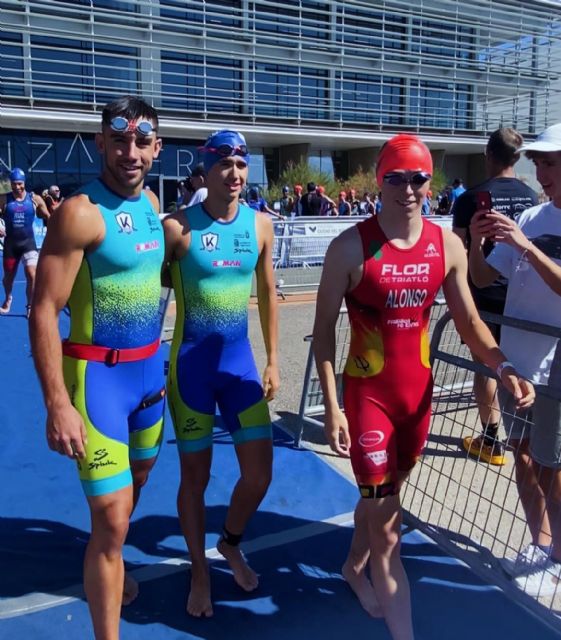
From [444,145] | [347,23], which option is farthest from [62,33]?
[444,145]

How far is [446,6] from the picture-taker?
113 feet

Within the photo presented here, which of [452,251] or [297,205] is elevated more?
A: [297,205]

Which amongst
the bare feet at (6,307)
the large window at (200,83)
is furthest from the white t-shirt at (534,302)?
the large window at (200,83)

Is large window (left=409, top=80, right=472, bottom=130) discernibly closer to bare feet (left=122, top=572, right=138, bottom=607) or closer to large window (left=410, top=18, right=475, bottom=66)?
large window (left=410, top=18, right=475, bottom=66)

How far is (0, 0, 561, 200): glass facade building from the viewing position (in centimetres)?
2544

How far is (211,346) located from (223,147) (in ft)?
3.10

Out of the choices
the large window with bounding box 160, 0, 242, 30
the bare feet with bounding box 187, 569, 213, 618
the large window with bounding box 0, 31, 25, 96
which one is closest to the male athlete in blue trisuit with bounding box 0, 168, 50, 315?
the bare feet with bounding box 187, 569, 213, 618

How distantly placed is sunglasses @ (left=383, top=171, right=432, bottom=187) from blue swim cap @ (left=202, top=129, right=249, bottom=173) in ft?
2.81

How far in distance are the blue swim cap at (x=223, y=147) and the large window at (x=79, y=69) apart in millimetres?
24394

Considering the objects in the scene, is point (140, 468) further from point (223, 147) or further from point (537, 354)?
point (537, 354)

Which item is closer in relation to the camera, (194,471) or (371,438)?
(371,438)

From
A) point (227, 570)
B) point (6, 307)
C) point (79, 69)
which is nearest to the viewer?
point (227, 570)

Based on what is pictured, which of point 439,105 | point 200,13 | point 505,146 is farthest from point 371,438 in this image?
point 439,105

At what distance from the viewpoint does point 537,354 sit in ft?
10.2
